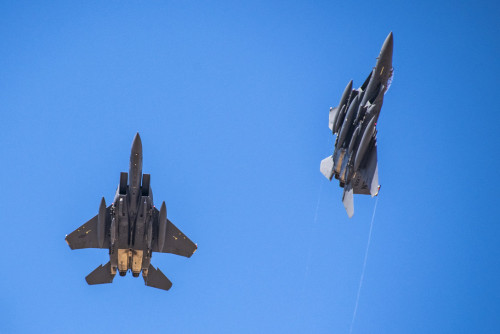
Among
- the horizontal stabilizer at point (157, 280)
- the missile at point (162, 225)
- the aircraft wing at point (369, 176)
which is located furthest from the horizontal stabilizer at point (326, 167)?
the horizontal stabilizer at point (157, 280)

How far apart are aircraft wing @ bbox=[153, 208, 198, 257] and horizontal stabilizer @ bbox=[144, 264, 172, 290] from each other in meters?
1.42

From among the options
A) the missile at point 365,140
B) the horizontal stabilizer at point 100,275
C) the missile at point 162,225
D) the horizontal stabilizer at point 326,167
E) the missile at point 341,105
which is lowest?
the horizontal stabilizer at point 100,275

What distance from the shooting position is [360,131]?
2972 cm

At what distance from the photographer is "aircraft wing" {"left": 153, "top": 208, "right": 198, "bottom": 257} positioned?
3203 centimetres

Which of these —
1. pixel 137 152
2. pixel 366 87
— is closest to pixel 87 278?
pixel 137 152

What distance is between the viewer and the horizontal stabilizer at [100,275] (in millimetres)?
32531

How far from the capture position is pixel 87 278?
107 feet

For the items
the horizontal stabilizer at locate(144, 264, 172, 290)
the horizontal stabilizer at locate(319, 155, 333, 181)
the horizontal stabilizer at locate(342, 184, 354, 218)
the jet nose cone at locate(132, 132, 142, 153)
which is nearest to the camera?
the jet nose cone at locate(132, 132, 142, 153)

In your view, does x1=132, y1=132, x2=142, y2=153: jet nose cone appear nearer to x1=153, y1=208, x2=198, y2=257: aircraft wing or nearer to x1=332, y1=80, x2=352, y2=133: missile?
x1=153, y1=208, x2=198, y2=257: aircraft wing

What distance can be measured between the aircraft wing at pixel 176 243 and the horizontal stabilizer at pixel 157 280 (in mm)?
1421

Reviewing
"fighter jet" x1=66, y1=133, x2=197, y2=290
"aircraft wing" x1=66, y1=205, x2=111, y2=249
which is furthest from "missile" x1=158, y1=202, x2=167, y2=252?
"aircraft wing" x1=66, y1=205, x2=111, y2=249

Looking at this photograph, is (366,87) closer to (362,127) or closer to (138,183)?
(362,127)

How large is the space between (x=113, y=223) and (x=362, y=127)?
9331 mm

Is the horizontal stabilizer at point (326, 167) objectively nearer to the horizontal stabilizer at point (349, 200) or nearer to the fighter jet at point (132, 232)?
the horizontal stabilizer at point (349, 200)
